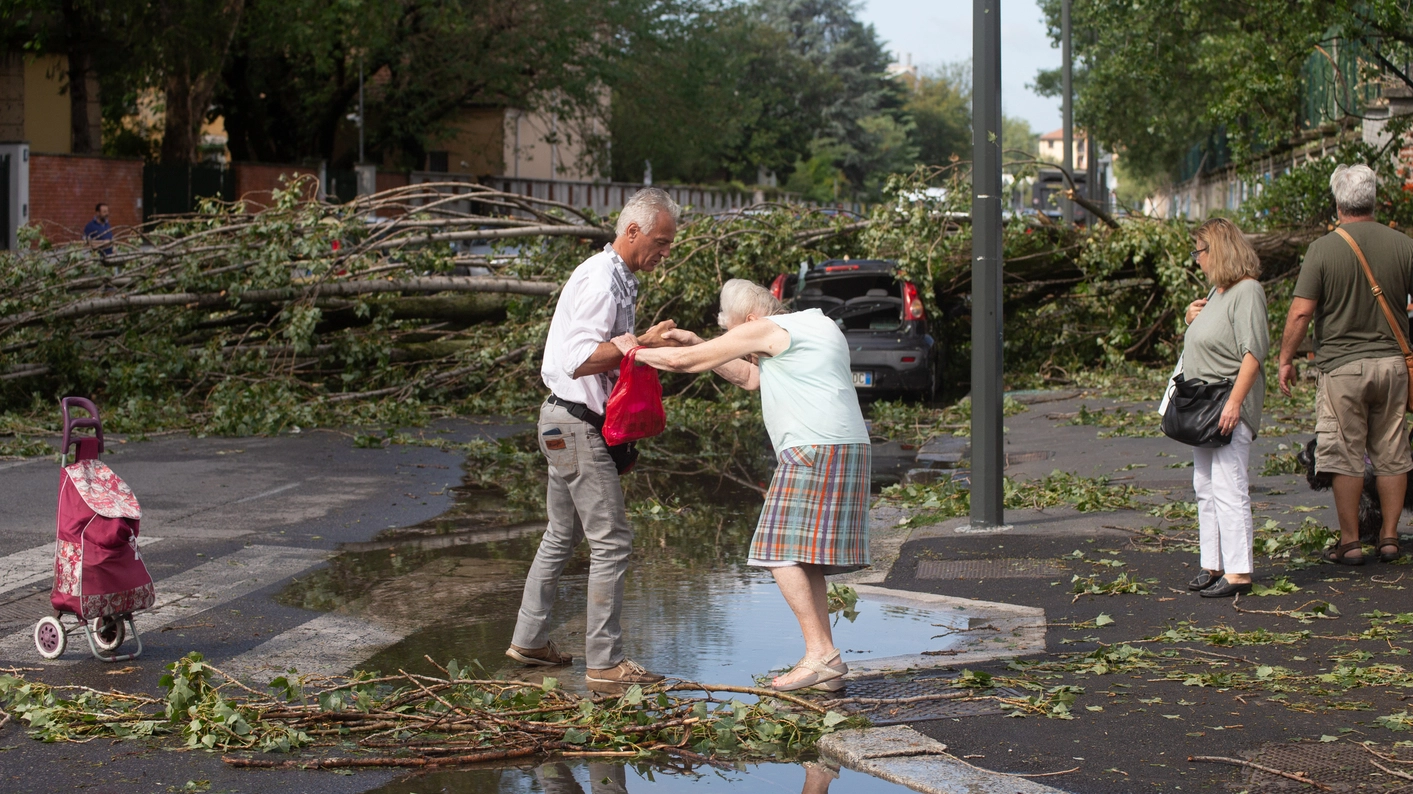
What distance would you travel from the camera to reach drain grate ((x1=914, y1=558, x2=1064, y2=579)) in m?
7.02

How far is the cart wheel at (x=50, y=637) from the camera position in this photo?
5.64 metres

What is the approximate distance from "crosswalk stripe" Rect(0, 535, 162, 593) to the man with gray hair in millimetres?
6128

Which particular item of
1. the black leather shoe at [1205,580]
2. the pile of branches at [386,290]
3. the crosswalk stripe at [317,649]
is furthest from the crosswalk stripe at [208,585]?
the pile of branches at [386,290]

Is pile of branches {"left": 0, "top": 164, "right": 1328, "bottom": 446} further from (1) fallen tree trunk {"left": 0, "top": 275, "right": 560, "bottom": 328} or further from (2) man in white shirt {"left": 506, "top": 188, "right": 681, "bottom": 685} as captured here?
(2) man in white shirt {"left": 506, "top": 188, "right": 681, "bottom": 685}

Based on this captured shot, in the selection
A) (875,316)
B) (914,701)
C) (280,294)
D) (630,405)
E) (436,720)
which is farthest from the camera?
(875,316)

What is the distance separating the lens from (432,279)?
1416 cm

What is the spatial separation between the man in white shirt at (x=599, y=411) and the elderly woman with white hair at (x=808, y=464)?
0.28 meters

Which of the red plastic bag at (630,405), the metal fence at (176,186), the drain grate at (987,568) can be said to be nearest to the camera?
the red plastic bag at (630,405)

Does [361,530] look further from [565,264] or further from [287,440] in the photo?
[565,264]

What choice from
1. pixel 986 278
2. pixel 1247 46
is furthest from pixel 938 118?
pixel 986 278

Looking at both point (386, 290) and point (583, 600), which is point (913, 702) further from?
point (386, 290)

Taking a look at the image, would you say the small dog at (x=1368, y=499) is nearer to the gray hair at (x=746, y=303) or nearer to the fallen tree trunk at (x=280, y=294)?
the gray hair at (x=746, y=303)

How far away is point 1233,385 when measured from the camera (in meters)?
6.31

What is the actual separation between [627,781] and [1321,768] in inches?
81.6
